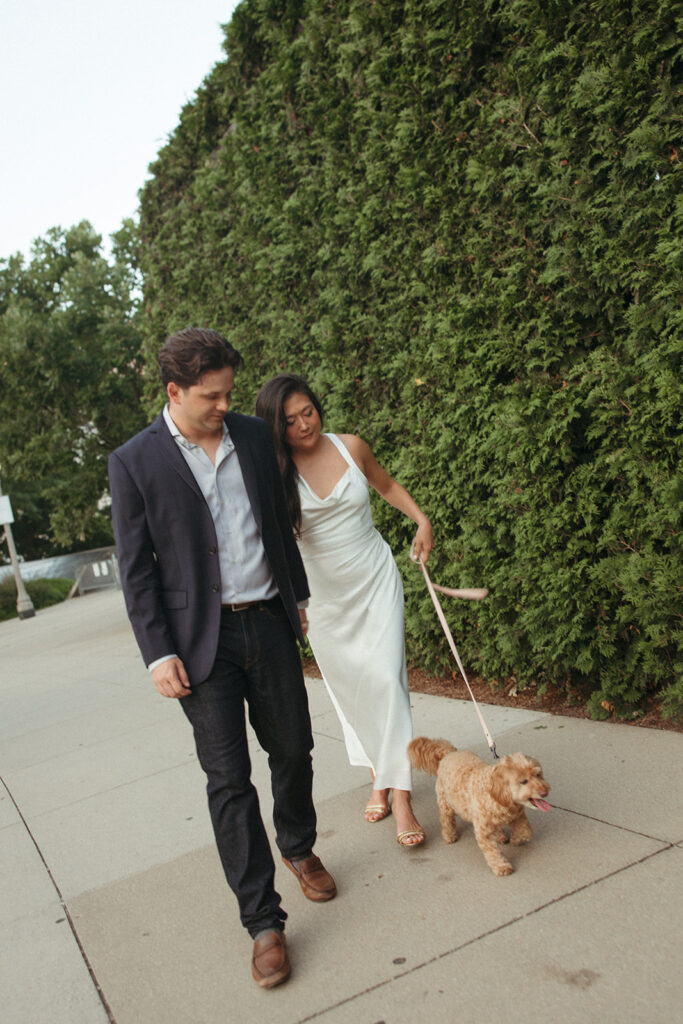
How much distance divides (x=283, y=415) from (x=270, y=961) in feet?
6.85

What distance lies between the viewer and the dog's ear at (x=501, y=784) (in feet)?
9.75

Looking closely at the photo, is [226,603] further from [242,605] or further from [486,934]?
[486,934]

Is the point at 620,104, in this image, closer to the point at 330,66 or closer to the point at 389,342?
the point at 389,342

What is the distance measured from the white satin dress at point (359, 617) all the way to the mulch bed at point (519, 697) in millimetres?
1315

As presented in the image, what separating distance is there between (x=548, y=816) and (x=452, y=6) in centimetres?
399

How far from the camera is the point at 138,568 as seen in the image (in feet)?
9.43

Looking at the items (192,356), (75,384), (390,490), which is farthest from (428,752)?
(75,384)

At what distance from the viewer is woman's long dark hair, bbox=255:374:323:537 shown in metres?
3.72

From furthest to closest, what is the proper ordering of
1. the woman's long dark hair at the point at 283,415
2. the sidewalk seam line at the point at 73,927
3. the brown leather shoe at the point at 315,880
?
the woman's long dark hair at the point at 283,415 < the brown leather shoe at the point at 315,880 < the sidewalk seam line at the point at 73,927

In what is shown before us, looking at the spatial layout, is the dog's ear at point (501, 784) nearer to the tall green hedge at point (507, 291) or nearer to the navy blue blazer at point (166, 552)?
the navy blue blazer at point (166, 552)


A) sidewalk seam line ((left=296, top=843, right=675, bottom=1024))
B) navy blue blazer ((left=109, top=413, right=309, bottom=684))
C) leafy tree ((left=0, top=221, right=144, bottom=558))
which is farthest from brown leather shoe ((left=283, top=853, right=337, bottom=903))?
leafy tree ((left=0, top=221, right=144, bottom=558))

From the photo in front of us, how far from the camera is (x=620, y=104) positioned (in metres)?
3.69

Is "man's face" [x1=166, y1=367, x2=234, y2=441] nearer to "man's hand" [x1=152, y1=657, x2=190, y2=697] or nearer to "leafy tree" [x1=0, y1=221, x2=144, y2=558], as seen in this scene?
"man's hand" [x1=152, y1=657, x2=190, y2=697]

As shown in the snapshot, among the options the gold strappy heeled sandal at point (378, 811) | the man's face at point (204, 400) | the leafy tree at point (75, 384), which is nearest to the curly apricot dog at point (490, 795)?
the gold strappy heeled sandal at point (378, 811)
